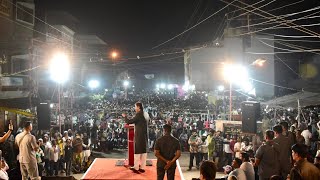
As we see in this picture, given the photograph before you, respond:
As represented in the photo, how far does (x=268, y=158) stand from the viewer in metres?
7.94

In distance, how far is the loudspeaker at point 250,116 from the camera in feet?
46.9

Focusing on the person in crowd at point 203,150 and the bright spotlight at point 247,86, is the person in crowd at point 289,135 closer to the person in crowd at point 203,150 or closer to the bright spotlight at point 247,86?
the person in crowd at point 203,150

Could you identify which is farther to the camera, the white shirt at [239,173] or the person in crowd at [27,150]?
the person in crowd at [27,150]

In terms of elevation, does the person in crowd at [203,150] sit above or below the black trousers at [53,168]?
above

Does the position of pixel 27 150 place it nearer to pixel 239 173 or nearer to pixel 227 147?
pixel 239 173

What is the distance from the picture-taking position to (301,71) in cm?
→ 3228

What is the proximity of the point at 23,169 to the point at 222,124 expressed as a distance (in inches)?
412

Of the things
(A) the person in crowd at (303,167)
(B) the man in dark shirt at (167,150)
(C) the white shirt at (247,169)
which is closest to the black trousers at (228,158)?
(C) the white shirt at (247,169)

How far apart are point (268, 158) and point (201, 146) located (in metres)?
8.36

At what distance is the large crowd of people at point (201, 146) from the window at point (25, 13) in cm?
803

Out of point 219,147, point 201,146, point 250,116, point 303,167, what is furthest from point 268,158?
point 219,147

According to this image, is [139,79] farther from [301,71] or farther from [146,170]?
[146,170]

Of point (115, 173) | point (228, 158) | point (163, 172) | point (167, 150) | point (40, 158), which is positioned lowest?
point (228, 158)

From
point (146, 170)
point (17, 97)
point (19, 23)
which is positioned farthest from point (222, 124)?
point (19, 23)
